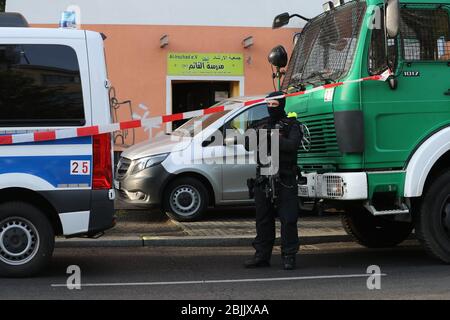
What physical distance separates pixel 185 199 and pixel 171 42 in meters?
5.50

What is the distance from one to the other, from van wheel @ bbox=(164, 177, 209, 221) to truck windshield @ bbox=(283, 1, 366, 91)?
9.31 feet

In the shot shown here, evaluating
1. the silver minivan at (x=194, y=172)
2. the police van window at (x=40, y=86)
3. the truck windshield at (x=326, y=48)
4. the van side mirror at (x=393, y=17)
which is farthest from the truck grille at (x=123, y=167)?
the van side mirror at (x=393, y=17)

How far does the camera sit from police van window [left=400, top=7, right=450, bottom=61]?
22.7 ft

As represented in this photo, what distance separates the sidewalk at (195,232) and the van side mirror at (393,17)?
3.59 m

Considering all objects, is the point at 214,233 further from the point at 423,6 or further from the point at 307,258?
the point at 423,6

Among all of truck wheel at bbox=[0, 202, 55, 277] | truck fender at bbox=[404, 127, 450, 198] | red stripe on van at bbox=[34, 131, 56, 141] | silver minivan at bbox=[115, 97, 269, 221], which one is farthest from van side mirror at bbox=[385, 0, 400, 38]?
silver minivan at bbox=[115, 97, 269, 221]

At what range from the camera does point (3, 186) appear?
627cm

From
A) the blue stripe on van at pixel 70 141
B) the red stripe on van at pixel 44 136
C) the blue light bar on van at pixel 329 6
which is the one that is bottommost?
the blue stripe on van at pixel 70 141

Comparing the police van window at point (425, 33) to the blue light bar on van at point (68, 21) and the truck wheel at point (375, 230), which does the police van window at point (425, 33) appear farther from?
the blue light bar on van at point (68, 21)

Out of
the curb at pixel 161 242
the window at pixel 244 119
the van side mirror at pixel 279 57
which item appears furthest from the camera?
the window at pixel 244 119

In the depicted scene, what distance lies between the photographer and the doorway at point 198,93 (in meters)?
15.4

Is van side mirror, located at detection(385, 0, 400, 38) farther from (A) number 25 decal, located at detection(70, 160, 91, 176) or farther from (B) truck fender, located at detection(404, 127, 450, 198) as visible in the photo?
(A) number 25 decal, located at detection(70, 160, 91, 176)

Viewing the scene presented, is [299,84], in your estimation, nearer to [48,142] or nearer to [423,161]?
[423,161]
